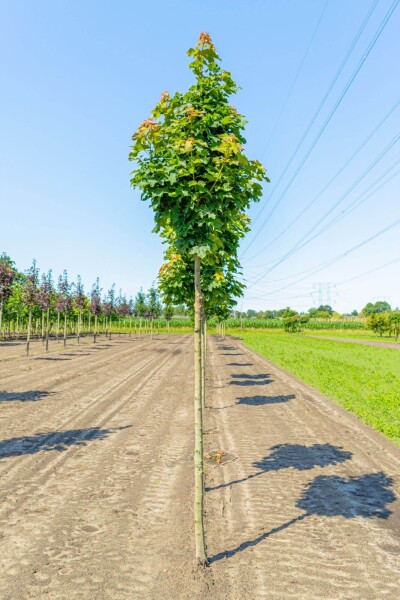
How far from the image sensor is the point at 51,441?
10.8 meters

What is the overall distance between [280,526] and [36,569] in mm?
3647

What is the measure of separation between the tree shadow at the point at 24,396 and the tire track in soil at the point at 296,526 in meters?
7.56

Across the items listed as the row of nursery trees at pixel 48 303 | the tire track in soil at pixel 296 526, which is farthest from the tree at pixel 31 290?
the tire track in soil at pixel 296 526

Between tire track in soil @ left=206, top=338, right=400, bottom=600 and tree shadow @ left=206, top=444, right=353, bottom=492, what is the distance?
0.24ft

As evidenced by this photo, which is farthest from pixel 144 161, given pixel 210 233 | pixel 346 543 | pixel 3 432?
pixel 3 432

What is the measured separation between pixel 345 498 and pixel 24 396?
13.2 metres

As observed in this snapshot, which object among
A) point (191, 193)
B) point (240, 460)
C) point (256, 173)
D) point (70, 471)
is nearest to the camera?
point (191, 193)

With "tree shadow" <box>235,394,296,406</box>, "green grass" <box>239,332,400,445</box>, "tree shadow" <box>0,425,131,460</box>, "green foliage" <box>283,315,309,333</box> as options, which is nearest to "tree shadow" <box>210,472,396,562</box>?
"green grass" <box>239,332,400,445</box>

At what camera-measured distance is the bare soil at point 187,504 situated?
5.19 metres

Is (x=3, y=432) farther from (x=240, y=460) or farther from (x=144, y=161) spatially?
(x=144, y=161)

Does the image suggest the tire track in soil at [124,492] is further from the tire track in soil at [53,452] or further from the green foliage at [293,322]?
the green foliage at [293,322]

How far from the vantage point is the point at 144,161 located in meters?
6.27

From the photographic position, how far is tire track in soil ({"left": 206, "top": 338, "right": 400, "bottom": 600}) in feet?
17.0

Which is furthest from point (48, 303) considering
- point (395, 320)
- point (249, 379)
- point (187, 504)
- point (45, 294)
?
point (395, 320)
